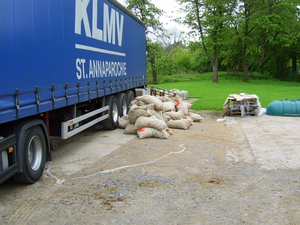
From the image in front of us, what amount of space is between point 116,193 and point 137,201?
48 centimetres

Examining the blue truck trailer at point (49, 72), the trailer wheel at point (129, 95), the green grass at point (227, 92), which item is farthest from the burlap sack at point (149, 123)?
the green grass at point (227, 92)

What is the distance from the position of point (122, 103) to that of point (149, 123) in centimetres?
282

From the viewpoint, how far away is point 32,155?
595 centimetres

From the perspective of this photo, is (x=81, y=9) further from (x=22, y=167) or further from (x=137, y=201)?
(x=137, y=201)

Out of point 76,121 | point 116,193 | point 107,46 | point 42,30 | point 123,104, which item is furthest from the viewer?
point 123,104

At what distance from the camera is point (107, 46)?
1042cm

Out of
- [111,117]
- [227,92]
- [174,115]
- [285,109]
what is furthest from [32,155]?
[227,92]

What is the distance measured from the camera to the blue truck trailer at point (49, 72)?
5.08 metres

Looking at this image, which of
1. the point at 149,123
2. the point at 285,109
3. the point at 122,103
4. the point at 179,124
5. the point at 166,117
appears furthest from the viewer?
the point at 285,109

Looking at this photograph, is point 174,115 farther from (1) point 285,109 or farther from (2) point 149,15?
(2) point 149,15

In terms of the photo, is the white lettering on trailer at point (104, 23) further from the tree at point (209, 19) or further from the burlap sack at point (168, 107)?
the tree at point (209, 19)

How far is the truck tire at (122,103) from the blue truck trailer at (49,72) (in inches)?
22.9

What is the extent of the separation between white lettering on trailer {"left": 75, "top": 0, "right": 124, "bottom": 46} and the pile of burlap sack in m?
2.23

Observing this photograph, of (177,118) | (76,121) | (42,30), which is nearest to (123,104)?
(177,118)
